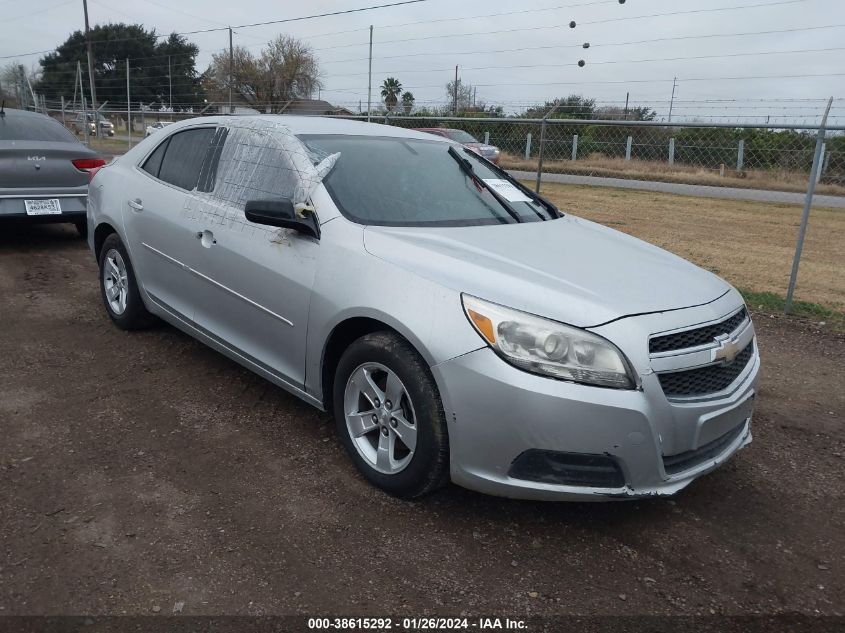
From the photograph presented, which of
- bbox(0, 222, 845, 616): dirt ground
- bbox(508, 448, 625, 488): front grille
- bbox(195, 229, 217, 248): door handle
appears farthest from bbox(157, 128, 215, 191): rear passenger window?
bbox(508, 448, 625, 488): front grille

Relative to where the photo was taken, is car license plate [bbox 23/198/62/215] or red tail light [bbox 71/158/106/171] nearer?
car license plate [bbox 23/198/62/215]

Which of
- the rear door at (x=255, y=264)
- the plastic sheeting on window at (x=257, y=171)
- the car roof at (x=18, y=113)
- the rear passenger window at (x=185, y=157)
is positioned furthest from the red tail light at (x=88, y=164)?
the rear door at (x=255, y=264)

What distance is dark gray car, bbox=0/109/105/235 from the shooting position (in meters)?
7.35

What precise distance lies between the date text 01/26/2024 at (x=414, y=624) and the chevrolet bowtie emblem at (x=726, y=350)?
1320 mm

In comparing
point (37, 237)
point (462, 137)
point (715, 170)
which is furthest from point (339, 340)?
point (462, 137)

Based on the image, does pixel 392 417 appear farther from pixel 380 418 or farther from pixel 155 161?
pixel 155 161

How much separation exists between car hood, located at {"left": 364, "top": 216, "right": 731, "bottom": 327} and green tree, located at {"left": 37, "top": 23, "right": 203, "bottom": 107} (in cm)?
5537

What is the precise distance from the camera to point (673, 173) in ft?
62.4

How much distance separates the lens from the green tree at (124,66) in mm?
55156

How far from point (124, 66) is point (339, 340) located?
6424cm

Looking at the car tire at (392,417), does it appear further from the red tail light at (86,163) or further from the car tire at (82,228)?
the car tire at (82,228)

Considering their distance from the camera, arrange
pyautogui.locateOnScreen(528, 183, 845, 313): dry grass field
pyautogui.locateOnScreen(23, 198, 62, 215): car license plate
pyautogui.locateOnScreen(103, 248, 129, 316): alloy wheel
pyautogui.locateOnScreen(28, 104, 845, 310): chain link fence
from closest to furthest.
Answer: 1. pyautogui.locateOnScreen(103, 248, 129, 316): alloy wheel
2. pyautogui.locateOnScreen(23, 198, 62, 215): car license plate
3. pyautogui.locateOnScreen(28, 104, 845, 310): chain link fence
4. pyautogui.locateOnScreen(528, 183, 845, 313): dry grass field

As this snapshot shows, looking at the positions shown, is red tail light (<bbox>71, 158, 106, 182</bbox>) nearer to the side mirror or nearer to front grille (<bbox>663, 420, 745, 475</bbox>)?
the side mirror

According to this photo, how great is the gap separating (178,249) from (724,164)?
15343 mm
